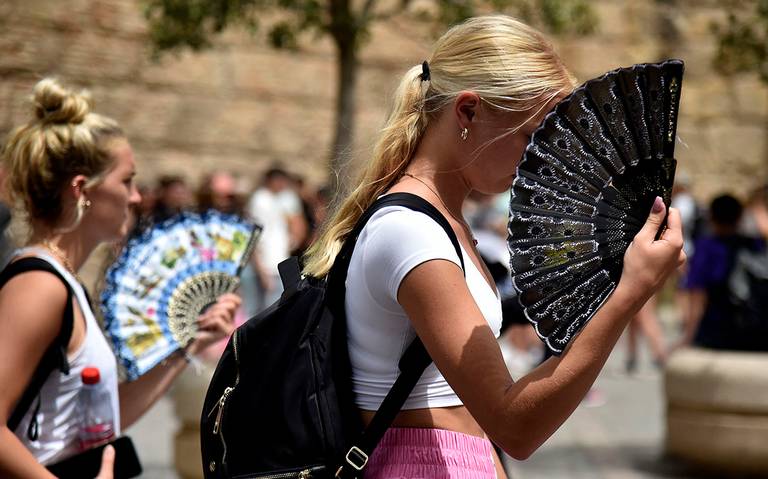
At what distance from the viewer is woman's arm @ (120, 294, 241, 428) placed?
Result: 3.26 meters

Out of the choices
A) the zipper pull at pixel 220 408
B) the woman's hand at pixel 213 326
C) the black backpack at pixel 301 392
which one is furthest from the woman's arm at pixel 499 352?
the woman's hand at pixel 213 326

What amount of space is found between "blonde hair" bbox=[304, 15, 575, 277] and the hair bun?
40.7 inches

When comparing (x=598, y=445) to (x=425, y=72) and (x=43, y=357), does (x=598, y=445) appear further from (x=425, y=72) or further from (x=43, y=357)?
(x=425, y=72)

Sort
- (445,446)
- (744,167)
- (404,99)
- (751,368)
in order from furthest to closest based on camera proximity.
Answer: (744,167) → (751,368) → (404,99) → (445,446)

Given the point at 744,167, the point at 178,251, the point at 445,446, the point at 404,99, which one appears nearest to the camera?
the point at 445,446

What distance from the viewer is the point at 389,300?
6.68ft

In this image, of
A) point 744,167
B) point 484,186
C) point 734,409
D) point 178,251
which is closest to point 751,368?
point 734,409

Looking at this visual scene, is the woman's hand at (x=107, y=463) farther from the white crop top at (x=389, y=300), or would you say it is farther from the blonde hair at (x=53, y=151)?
the white crop top at (x=389, y=300)

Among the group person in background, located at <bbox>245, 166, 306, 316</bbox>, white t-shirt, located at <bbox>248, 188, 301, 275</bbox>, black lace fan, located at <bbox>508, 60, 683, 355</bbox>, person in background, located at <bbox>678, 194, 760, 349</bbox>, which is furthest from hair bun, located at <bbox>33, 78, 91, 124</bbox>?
white t-shirt, located at <bbox>248, 188, 301, 275</bbox>

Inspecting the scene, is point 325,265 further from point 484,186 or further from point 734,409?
point 734,409

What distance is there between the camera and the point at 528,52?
83.9 inches

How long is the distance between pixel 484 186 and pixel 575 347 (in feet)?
1.47

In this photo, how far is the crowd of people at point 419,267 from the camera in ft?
6.35

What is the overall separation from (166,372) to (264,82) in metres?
12.4
